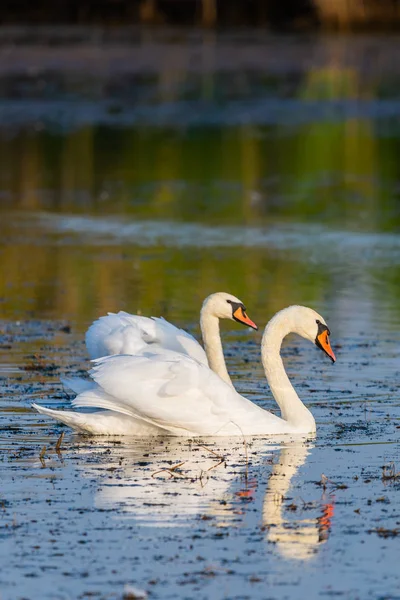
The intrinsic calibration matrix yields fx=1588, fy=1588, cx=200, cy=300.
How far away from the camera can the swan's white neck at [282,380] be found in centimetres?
1045

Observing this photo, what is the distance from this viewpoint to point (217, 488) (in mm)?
8891

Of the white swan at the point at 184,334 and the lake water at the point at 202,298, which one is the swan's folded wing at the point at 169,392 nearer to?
the lake water at the point at 202,298

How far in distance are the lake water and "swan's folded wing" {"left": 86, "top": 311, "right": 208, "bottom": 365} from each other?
49 centimetres

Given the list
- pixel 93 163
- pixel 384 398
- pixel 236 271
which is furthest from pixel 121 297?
pixel 93 163

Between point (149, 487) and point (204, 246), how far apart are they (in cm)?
1081

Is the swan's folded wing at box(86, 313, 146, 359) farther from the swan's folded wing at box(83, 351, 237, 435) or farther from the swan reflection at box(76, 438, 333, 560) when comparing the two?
the swan reflection at box(76, 438, 333, 560)

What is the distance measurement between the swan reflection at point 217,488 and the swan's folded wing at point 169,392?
0.49 feet

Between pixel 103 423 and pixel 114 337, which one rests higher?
pixel 114 337

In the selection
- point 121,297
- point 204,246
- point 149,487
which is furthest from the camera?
point 204,246

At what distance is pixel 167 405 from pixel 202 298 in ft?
19.3

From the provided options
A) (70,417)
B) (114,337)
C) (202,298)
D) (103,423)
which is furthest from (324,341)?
(202,298)

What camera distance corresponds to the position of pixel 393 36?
53.7m

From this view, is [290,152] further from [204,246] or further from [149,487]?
[149,487]

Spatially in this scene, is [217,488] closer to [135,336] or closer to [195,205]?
[135,336]
